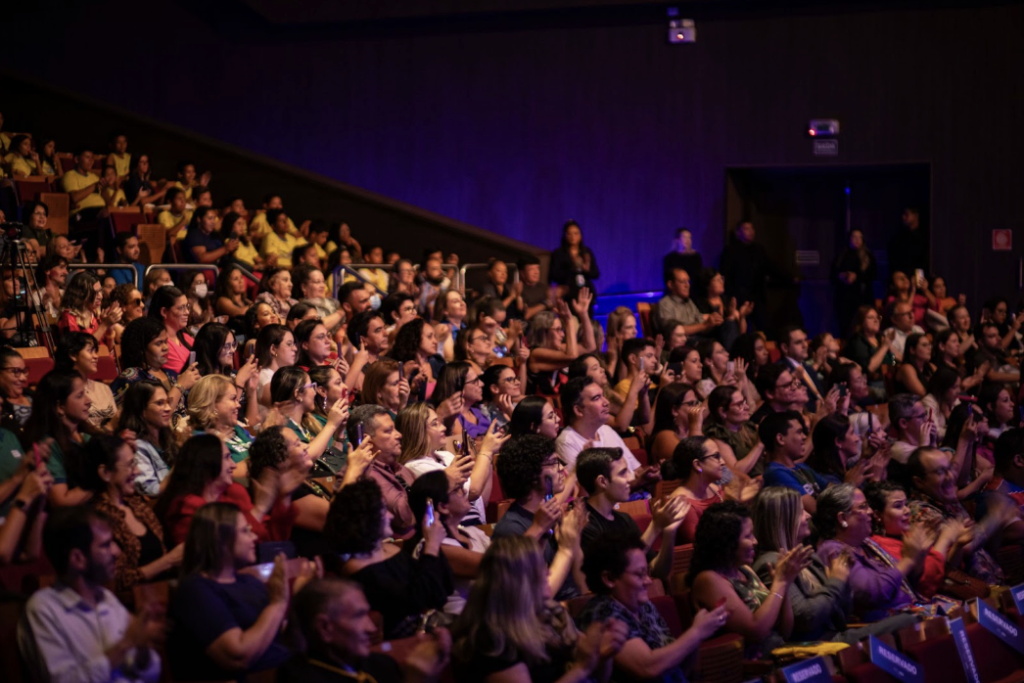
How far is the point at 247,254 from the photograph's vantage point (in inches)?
312

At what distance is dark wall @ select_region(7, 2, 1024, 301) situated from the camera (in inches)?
379

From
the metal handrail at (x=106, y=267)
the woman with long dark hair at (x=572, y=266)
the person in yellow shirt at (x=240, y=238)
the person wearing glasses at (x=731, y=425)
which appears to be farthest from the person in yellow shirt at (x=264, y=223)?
the person wearing glasses at (x=731, y=425)

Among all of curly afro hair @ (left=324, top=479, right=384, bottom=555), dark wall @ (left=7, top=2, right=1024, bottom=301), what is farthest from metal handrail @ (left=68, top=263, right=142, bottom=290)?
dark wall @ (left=7, top=2, right=1024, bottom=301)

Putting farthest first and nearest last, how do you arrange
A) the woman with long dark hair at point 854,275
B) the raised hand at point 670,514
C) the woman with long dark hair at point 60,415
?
the woman with long dark hair at point 854,275 < the woman with long dark hair at point 60,415 < the raised hand at point 670,514

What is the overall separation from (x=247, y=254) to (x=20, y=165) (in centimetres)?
174

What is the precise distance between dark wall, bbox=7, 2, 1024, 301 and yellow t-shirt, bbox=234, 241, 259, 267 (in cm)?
268

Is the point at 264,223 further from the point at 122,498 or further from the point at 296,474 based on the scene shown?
the point at 122,498

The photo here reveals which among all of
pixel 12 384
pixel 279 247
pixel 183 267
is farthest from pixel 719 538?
pixel 279 247

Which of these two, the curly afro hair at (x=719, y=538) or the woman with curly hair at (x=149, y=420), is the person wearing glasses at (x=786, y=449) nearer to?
the curly afro hair at (x=719, y=538)

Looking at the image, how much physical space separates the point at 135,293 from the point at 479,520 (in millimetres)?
2647

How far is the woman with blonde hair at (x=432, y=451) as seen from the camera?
3.69 metres

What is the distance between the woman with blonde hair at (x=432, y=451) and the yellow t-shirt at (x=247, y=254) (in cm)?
427

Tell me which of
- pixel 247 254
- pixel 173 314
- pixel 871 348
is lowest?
pixel 871 348

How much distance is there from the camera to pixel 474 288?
8.42 meters
